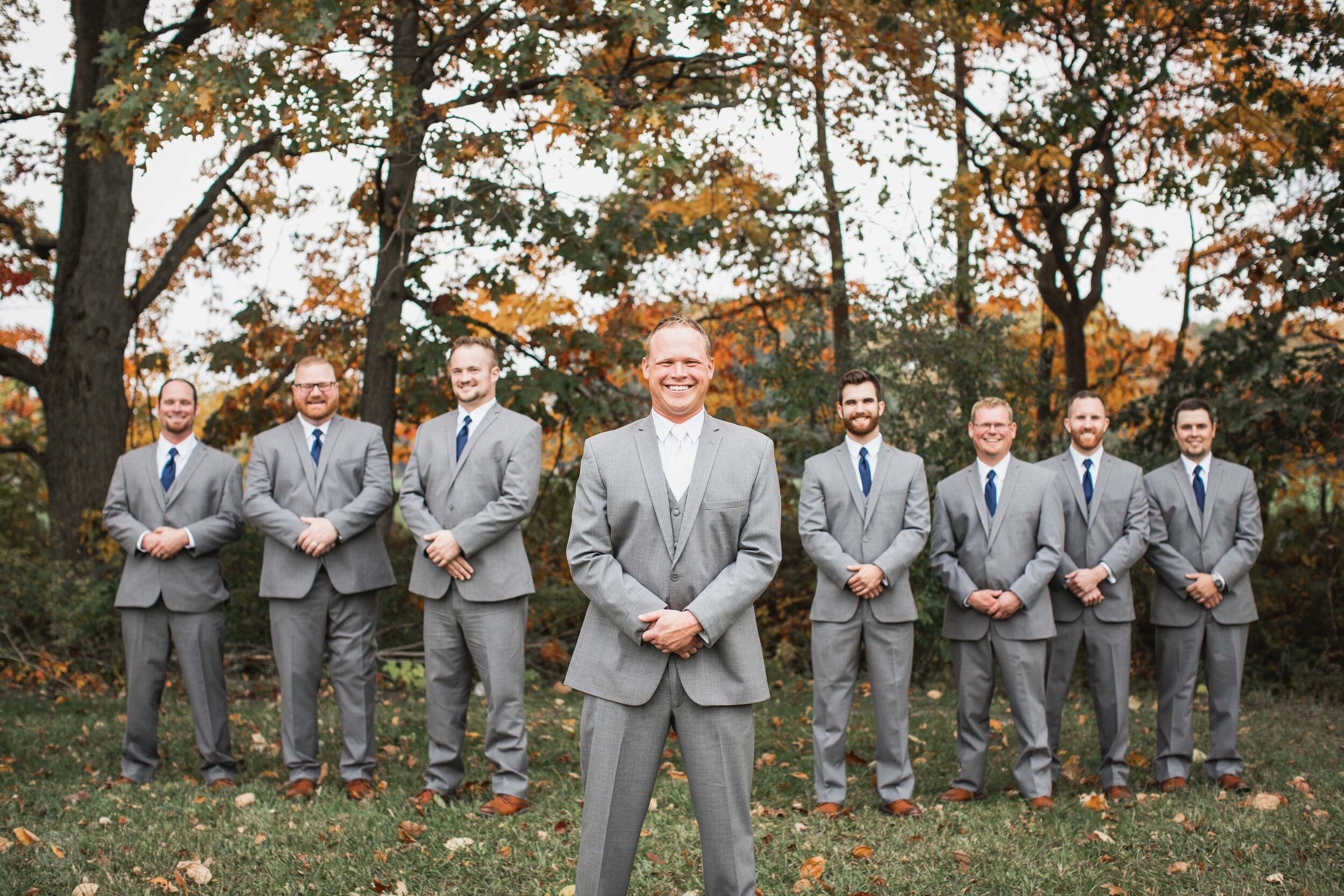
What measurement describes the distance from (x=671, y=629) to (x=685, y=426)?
687mm

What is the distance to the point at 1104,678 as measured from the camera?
6039mm

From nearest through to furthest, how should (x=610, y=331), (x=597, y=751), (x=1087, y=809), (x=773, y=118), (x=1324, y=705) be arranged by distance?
(x=597, y=751) → (x=1087, y=809) → (x=773, y=118) → (x=1324, y=705) → (x=610, y=331)

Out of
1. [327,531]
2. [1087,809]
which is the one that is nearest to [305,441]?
[327,531]

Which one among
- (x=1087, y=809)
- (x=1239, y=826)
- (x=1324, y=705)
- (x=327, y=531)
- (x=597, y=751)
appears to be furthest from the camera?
(x=1324, y=705)

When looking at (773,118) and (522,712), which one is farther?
(773,118)

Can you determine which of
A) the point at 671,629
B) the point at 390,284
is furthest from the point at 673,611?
the point at 390,284

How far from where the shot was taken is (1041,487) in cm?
584

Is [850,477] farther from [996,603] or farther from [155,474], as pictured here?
[155,474]

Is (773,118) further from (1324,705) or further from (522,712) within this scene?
(1324,705)

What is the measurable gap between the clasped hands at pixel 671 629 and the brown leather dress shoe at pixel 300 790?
3349mm

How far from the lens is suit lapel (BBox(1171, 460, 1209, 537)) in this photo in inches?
243

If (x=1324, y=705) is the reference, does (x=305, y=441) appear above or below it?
above

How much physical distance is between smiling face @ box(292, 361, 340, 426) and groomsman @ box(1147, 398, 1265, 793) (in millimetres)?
4814

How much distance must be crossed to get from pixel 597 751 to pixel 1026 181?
32.6 ft
